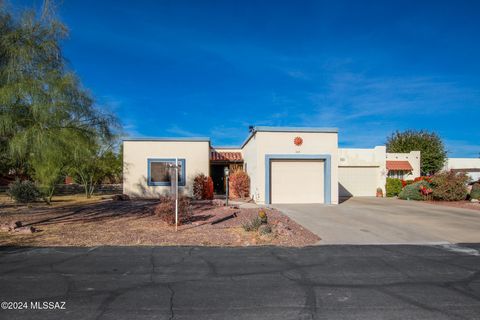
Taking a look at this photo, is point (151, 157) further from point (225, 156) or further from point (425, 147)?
point (425, 147)

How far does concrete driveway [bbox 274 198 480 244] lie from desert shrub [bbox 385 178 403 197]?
A: 993cm

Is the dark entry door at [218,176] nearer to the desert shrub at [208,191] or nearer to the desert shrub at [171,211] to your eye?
the desert shrub at [208,191]

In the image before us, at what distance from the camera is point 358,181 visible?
1025 inches

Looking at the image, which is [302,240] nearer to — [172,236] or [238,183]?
[172,236]

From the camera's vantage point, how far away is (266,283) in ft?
17.6

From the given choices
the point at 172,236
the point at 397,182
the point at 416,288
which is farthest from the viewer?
the point at 397,182

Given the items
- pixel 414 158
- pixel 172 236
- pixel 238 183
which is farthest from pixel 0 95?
pixel 414 158

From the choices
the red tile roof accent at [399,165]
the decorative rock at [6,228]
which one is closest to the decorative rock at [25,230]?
the decorative rock at [6,228]

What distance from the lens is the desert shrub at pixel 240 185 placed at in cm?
2039

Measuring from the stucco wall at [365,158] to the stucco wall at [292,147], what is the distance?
8.91 metres

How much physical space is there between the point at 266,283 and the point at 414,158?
26.6 meters

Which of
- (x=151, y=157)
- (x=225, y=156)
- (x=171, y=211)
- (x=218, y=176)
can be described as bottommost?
(x=171, y=211)

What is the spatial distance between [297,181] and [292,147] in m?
1.80

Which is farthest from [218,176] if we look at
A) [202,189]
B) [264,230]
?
[264,230]
